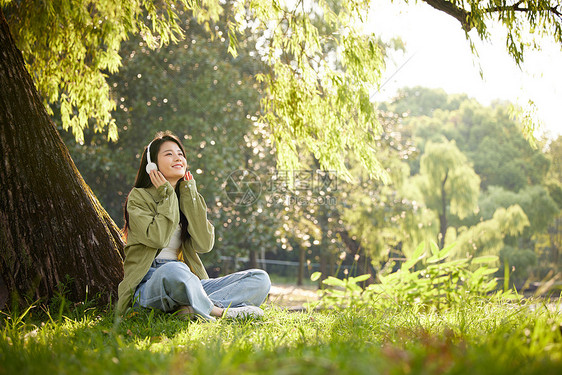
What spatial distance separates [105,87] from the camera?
4766mm

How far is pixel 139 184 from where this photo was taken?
11.4 feet

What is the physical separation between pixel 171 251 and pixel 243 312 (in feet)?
2.33

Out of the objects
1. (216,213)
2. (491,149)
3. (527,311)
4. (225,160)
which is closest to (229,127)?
(225,160)

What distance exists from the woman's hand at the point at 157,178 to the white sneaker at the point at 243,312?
3.28 ft

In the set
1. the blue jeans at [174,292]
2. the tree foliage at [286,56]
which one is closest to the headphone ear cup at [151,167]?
the blue jeans at [174,292]

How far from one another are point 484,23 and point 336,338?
2.25m

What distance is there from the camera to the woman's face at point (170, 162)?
3.39 meters

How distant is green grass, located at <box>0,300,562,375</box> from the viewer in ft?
4.45

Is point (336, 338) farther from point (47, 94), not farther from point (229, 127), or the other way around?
point (229, 127)

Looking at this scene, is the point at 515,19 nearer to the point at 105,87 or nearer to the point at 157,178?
the point at 157,178

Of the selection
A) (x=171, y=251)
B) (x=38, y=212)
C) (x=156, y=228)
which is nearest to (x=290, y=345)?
(x=156, y=228)

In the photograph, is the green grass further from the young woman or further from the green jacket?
the green jacket

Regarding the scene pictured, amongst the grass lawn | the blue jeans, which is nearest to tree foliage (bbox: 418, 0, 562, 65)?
the grass lawn

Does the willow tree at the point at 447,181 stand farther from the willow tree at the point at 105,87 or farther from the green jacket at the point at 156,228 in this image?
the green jacket at the point at 156,228
